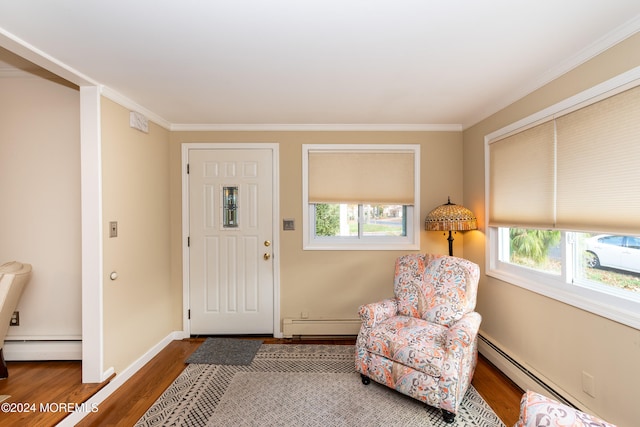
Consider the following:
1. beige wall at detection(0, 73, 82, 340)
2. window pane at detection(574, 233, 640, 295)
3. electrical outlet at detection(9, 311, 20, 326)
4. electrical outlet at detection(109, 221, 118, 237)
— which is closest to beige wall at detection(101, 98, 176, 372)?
electrical outlet at detection(109, 221, 118, 237)

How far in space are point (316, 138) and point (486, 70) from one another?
1740mm

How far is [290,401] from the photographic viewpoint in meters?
2.14

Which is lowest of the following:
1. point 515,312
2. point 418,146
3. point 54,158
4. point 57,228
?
point 515,312

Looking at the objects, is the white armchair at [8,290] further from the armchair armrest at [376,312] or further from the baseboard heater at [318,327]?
the armchair armrest at [376,312]

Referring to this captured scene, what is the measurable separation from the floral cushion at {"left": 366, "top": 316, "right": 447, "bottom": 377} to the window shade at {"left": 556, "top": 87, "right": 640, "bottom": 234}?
3.79 ft

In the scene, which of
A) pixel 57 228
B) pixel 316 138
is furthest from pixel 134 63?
pixel 316 138

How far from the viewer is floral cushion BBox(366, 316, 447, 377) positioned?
193cm

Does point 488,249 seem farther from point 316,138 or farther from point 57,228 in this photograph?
point 57,228

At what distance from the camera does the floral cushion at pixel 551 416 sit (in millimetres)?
946

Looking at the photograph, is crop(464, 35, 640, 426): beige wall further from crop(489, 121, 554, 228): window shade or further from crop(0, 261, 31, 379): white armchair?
crop(0, 261, 31, 379): white armchair

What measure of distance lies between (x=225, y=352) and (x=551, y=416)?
2677 millimetres

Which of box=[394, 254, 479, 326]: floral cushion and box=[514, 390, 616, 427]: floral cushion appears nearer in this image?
box=[514, 390, 616, 427]: floral cushion

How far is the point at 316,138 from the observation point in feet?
10.7

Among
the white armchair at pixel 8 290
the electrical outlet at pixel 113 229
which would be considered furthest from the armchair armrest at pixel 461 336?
the white armchair at pixel 8 290
